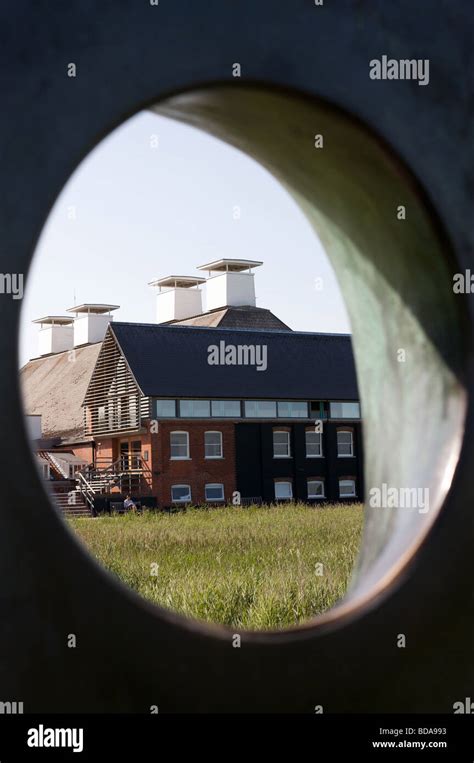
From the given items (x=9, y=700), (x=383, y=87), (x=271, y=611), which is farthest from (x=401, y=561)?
(x=271, y=611)

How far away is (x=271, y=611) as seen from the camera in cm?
821

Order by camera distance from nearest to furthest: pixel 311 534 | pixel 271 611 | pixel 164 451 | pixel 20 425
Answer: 1. pixel 20 425
2. pixel 271 611
3. pixel 311 534
4. pixel 164 451

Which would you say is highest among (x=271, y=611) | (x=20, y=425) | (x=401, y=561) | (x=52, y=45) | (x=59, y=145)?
(x=52, y=45)

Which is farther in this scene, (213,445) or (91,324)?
(91,324)

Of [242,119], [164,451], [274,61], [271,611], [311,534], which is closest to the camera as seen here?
[274,61]

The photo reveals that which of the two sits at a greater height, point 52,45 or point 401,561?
point 52,45

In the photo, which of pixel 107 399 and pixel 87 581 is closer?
pixel 87 581

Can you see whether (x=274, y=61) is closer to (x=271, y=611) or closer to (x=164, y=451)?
(x=271, y=611)

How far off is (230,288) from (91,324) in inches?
265

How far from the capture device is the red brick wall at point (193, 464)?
128 ft

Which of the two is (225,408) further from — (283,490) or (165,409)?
(283,490)

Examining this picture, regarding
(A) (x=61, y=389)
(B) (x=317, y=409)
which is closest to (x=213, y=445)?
(B) (x=317, y=409)

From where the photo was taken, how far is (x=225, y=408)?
40.7 m

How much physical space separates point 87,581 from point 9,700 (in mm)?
420
